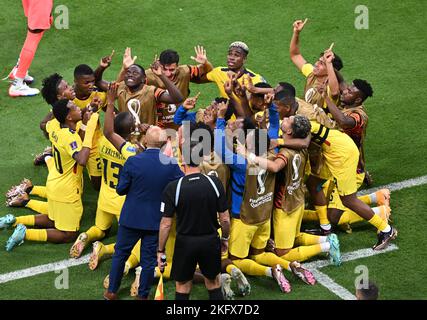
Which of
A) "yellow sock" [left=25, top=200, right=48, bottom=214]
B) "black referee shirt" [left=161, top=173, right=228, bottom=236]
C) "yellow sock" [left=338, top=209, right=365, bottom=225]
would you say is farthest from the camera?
"yellow sock" [left=25, top=200, right=48, bottom=214]

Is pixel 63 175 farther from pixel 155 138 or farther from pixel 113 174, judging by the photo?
pixel 155 138

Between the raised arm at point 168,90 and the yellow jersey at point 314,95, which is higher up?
the raised arm at point 168,90

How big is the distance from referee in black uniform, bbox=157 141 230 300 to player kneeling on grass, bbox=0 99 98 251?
184 centimetres

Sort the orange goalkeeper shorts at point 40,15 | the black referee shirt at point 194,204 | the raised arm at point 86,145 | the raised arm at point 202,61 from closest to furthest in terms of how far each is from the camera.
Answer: the black referee shirt at point 194,204
the raised arm at point 86,145
the raised arm at point 202,61
the orange goalkeeper shorts at point 40,15

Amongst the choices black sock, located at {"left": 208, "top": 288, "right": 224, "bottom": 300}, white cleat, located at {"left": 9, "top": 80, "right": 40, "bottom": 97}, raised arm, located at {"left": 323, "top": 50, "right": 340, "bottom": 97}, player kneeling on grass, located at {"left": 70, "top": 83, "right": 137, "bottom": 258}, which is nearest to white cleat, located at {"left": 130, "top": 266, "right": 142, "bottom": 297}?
black sock, located at {"left": 208, "top": 288, "right": 224, "bottom": 300}

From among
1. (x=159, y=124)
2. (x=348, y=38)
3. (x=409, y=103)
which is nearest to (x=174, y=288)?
(x=159, y=124)

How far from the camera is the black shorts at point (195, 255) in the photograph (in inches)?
324

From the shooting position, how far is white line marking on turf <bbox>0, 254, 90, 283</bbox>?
9453mm

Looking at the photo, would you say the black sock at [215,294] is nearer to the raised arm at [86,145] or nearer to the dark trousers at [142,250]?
the dark trousers at [142,250]

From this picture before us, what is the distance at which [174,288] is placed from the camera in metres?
9.20

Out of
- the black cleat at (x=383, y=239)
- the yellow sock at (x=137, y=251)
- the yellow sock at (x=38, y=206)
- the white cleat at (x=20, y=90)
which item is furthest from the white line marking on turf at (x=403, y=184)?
the white cleat at (x=20, y=90)

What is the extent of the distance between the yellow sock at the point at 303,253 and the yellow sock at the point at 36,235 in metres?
2.64

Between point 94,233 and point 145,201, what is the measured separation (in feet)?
5.24

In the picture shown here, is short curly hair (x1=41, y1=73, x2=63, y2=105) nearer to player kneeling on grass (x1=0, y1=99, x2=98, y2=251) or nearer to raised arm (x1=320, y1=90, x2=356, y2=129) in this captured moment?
player kneeling on grass (x1=0, y1=99, x2=98, y2=251)
